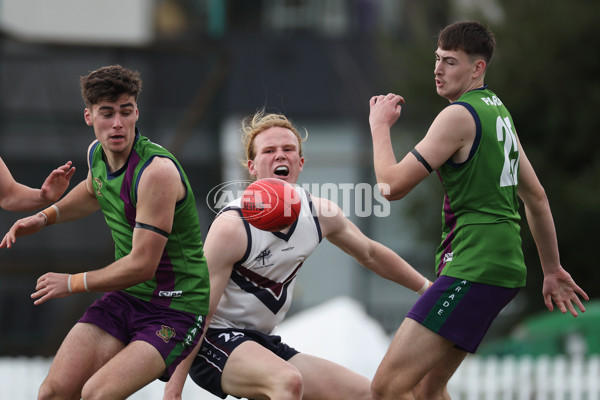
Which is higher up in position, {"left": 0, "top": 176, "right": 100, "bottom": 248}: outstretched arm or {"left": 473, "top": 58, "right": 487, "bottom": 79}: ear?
{"left": 473, "top": 58, "right": 487, "bottom": 79}: ear

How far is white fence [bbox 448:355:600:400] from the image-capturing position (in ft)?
33.7

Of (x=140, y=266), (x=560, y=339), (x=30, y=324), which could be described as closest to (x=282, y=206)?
(x=140, y=266)

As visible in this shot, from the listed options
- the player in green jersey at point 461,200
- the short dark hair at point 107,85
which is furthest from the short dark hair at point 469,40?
the short dark hair at point 107,85

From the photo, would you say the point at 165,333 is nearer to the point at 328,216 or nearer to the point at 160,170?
the point at 160,170

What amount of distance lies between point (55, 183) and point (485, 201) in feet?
7.71

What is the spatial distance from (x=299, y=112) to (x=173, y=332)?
53.2 ft

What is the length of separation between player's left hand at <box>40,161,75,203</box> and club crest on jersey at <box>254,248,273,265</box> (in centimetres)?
116

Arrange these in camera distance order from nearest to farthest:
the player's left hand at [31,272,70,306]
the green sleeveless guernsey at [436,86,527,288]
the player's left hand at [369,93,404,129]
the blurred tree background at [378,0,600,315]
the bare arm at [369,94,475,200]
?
1. the player's left hand at [31,272,70,306]
2. the bare arm at [369,94,475,200]
3. the green sleeveless guernsey at [436,86,527,288]
4. the player's left hand at [369,93,404,129]
5. the blurred tree background at [378,0,600,315]

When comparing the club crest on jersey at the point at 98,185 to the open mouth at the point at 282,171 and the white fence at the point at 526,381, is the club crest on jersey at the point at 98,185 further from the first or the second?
the white fence at the point at 526,381

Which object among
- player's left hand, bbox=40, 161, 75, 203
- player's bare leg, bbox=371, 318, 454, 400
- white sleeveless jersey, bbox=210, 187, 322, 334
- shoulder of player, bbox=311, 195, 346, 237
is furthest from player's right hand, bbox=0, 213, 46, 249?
player's bare leg, bbox=371, 318, 454, 400

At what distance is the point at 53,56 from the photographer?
10758 mm

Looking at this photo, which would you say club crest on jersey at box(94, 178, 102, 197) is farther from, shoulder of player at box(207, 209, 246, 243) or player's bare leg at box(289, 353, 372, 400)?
player's bare leg at box(289, 353, 372, 400)

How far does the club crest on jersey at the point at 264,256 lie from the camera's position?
185 inches

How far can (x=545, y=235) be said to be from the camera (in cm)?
482
